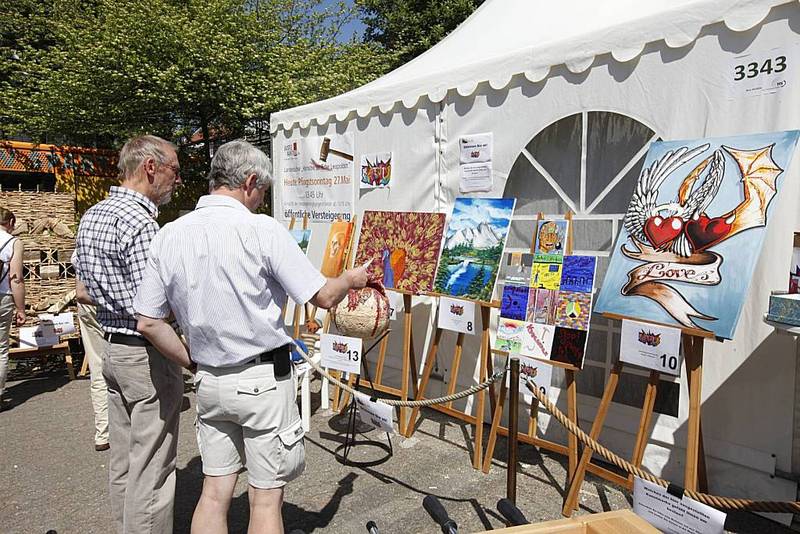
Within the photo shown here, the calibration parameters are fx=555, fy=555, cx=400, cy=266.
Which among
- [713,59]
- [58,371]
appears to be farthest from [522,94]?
[58,371]

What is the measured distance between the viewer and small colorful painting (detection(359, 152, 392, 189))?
495 centimetres

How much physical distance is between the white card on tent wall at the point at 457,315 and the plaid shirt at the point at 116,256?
84.1 inches

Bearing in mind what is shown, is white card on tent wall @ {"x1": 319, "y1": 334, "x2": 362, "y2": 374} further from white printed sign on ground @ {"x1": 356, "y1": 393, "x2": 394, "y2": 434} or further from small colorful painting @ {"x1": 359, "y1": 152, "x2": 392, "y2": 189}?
small colorful painting @ {"x1": 359, "y1": 152, "x2": 392, "y2": 189}

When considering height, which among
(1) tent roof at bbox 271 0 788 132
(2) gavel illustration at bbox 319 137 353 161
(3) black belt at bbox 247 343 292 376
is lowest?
(3) black belt at bbox 247 343 292 376

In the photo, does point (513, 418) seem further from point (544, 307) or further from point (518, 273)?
point (518, 273)

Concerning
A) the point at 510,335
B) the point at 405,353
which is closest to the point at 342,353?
the point at 405,353

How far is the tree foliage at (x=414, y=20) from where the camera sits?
14852mm

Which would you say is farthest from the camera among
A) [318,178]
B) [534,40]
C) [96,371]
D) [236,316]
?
[318,178]

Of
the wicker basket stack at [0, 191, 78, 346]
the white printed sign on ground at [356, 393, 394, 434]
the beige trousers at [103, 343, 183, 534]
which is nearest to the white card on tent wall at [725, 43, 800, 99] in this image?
the white printed sign on ground at [356, 393, 394, 434]

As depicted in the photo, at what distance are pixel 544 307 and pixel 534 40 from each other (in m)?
2.09

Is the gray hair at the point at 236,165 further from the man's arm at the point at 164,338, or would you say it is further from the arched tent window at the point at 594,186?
the arched tent window at the point at 594,186

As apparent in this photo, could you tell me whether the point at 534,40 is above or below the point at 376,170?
above

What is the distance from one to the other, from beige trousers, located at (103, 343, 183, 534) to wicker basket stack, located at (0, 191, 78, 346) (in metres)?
4.40

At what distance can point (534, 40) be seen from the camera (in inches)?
165
